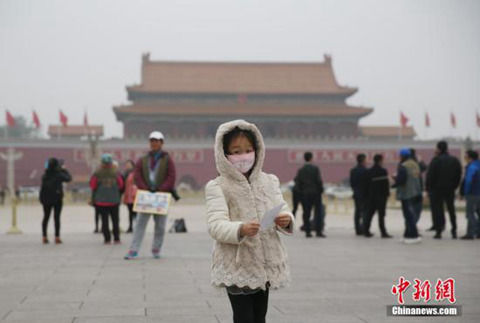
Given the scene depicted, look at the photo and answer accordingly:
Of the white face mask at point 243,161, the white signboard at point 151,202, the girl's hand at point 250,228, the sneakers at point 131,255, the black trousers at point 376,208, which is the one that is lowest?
the sneakers at point 131,255

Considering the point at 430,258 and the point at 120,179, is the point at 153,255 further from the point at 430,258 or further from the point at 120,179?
the point at 430,258

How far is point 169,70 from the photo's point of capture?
148ft

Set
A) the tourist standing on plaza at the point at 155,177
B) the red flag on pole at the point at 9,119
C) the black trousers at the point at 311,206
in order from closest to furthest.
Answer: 1. the tourist standing on plaza at the point at 155,177
2. the black trousers at the point at 311,206
3. the red flag on pole at the point at 9,119

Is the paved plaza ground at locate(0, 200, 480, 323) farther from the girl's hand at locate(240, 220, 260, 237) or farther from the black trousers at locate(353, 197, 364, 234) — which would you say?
the girl's hand at locate(240, 220, 260, 237)

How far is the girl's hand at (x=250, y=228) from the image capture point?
9.88 ft

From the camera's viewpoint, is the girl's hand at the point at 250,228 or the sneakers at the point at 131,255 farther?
the sneakers at the point at 131,255

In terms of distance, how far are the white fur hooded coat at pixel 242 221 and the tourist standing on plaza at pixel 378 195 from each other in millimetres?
7109

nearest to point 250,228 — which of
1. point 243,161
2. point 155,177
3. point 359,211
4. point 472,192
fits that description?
point 243,161

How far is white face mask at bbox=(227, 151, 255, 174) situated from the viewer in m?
3.21

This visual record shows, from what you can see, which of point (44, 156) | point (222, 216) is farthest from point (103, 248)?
point (44, 156)

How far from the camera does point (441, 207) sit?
32.8 feet

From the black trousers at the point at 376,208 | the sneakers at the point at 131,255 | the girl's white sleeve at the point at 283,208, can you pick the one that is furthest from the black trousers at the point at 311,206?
the girl's white sleeve at the point at 283,208

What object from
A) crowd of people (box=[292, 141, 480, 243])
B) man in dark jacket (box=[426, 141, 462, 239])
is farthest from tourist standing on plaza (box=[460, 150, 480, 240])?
man in dark jacket (box=[426, 141, 462, 239])

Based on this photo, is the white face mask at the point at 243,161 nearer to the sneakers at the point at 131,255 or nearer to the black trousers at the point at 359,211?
the sneakers at the point at 131,255
